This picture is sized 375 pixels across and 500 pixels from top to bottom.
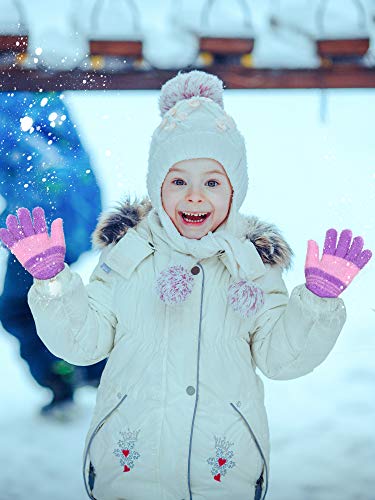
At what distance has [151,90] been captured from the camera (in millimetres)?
2521

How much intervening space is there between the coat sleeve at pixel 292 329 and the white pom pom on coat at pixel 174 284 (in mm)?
169

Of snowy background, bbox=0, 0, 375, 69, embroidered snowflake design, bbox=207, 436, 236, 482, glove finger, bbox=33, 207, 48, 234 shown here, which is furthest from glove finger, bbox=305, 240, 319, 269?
snowy background, bbox=0, 0, 375, 69

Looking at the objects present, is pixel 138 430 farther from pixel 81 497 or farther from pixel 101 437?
pixel 81 497

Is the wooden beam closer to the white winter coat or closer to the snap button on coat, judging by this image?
the white winter coat

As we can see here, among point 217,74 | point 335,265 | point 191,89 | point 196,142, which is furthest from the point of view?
point 217,74

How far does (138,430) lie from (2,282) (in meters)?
1.14

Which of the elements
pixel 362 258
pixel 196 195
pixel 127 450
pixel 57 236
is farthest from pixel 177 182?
pixel 127 450

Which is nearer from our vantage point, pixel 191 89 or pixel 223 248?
pixel 223 248

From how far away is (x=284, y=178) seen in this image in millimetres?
2592

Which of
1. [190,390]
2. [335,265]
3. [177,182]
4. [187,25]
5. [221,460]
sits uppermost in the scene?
[187,25]

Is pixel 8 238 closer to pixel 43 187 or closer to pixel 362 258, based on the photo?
pixel 362 258

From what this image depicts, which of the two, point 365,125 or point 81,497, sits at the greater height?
point 365,125

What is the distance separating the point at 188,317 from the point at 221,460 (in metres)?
0.26

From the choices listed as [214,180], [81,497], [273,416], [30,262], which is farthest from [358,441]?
[30,262]
